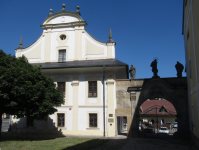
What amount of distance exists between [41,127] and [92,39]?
9626mm

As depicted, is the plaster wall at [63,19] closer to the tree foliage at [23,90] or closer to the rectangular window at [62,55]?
the rectangular window at [62,55]

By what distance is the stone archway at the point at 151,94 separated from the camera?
1666 cm

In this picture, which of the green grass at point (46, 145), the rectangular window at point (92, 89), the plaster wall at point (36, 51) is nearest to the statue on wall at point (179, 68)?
the rectangular window at point (92, 89)

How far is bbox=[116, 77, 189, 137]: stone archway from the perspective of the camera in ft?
54.6

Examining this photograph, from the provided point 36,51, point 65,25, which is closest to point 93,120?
point 36,51

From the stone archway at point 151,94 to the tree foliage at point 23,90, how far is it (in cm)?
657

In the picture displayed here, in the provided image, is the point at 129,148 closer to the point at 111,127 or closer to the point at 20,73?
the point at 111,127

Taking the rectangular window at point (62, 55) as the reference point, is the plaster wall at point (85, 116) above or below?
below

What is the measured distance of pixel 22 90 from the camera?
12.5 meters

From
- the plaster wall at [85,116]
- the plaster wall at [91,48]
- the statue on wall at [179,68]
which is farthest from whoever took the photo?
the plaster wall at [91,48]

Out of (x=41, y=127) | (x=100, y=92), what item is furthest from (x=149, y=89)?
(x=41, y=127)

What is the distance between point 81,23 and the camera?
1953 centimetres

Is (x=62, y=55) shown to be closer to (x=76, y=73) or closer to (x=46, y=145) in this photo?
(x=76, y=73)

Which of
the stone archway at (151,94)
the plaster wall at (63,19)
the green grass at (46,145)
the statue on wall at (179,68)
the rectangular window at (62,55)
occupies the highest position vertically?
the plaster wall at (63,19)
